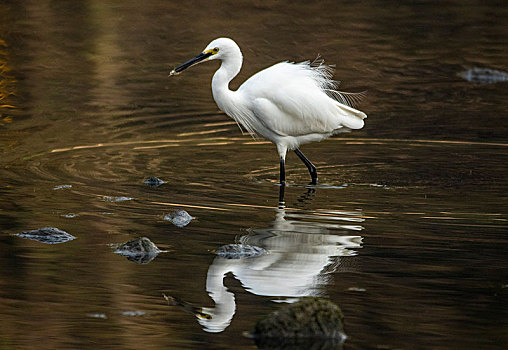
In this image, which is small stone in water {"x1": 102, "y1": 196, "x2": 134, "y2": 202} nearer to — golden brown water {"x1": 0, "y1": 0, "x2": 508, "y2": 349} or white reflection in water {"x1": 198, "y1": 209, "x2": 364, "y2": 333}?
golden brown water {"x1": 0, "y1": 0, "x2": 508, "y2": 349}

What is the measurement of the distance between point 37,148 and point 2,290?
4680mm

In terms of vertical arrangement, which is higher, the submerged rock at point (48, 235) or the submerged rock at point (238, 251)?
the submerged rock at point (238, 251)

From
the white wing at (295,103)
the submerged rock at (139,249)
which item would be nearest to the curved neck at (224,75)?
the white wing at (295,103)

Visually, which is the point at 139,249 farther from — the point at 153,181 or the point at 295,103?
the point at 295,103

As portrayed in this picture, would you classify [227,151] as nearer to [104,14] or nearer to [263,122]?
[263,122]

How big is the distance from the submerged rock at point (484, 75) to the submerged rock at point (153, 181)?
7268mm

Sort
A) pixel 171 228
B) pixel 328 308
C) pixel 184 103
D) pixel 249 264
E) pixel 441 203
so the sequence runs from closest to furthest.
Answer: pixel 328 308, pixel 249 264, pixel 171 228, pixel 441 203, pixel 184 103

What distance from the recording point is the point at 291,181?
30.8 feet

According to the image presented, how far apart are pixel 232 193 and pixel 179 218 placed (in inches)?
44.6

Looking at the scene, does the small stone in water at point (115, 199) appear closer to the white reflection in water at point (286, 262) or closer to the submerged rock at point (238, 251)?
the white reflection in water at point (286, 262)

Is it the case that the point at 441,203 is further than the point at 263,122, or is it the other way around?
the point at 263,122

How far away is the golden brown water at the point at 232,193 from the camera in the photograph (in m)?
5.27

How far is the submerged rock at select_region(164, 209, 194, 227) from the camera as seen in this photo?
7.38 metres

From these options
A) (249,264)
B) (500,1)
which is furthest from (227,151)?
(500,1)
